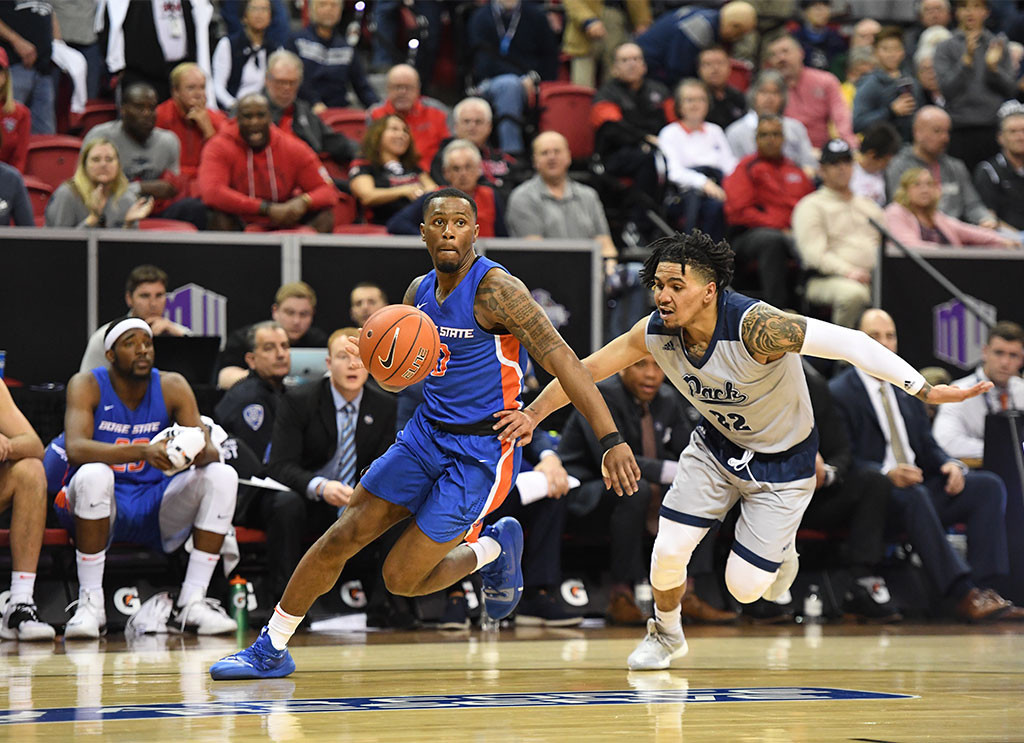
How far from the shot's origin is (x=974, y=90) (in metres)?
13.3

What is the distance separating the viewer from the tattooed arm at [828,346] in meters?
5.23

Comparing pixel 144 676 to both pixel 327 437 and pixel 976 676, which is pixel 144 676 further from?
pixel 976 676

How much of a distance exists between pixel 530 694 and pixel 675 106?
306 inches

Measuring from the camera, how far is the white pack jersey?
5.61 metres

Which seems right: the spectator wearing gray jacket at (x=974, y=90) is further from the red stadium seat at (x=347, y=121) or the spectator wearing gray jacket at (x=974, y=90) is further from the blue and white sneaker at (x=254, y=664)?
the blue and white sneaker at (x=254, y=664)

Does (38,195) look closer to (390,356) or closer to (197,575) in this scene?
(197,575)

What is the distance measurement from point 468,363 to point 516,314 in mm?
307

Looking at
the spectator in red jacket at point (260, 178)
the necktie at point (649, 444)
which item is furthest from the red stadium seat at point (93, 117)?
the necktie at point (649, 444)

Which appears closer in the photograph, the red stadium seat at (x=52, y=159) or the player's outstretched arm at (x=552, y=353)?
the player's outstretched arm at (x=552, y=353)

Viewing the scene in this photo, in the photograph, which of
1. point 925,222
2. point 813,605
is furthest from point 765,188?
point 813,605

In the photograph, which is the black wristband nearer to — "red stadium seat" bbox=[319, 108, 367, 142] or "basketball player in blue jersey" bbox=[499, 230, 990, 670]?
"basketball player in blue jersey" bbox=[499, 230, 990, 670]

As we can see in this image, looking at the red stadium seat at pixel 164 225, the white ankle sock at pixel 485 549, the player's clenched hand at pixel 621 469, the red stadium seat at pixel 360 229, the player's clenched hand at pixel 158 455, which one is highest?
the red stadium seat at pixel 360 229

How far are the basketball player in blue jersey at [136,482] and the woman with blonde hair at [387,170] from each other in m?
2.85

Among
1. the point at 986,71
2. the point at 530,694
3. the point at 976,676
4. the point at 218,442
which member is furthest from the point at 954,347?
the point at 530,694
